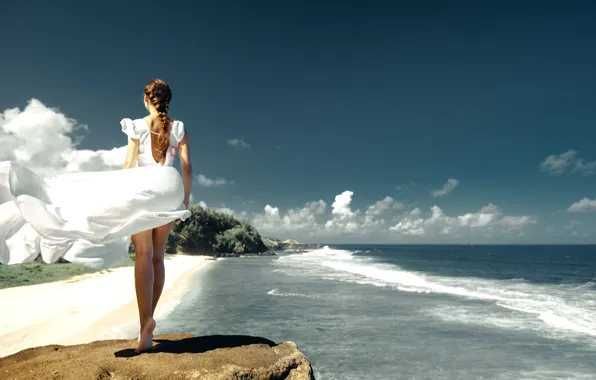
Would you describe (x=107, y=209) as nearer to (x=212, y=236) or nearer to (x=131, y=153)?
(x=131, y=153)

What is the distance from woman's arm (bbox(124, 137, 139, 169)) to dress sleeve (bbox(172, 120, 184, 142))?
376 millimetres

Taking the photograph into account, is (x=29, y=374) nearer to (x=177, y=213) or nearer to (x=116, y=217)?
(x=116, y=217)

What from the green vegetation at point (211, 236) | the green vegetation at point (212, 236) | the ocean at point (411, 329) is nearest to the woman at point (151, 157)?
the ocean at point (411, 329)

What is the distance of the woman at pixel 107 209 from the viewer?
3101mm

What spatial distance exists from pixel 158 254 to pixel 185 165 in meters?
0.96

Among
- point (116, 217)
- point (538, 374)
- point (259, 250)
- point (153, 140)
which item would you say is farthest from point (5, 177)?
point (259, 250)

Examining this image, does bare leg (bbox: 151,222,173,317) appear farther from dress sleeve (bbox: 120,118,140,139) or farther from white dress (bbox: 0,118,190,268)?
dress sleeve (bbox: 120,118,140,139)

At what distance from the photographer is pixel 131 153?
3529 mm

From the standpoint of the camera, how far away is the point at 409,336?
404 inches

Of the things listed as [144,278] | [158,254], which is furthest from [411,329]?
[144,278]

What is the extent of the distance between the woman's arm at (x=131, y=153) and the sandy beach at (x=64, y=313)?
593cm

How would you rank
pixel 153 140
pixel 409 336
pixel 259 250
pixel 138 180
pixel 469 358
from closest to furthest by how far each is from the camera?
Answer: pixel 138 180, pixel 153 140, pixel 469 358, pixel 409 336, pixel 259 250

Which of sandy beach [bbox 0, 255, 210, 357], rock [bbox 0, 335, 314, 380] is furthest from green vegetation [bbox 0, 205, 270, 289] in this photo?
rock [bbox 0, 335, 314, 380]

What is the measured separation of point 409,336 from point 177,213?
9011 millimetres
